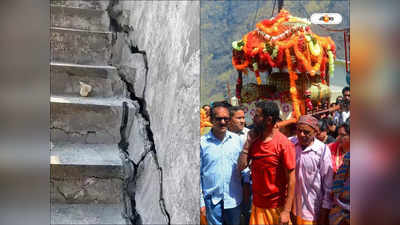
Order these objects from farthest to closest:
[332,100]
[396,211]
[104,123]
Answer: [332,100] → [104,123] → [396,211]

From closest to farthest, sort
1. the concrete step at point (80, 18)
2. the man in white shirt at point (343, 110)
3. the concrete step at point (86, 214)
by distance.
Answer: the concrete step at point (86, 214) → the man in white shirt at point (343, 110) → the concrete step at point (80, 18)

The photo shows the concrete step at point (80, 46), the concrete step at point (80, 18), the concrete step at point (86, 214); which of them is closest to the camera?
the concrete step at point (86, 214)

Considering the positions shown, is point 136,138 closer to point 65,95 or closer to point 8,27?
point 65,95

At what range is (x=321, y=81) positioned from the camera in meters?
1.73

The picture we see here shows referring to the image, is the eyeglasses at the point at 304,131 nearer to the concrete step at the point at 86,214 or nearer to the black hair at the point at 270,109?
the black hair at the point at 270,109

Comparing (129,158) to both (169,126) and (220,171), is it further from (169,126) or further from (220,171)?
(220,171)

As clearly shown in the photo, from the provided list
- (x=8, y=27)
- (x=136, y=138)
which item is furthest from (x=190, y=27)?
(x=8, y=27)

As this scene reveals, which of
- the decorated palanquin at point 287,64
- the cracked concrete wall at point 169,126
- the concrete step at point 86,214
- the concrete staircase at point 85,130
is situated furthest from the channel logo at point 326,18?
the concrete step at point 86,214

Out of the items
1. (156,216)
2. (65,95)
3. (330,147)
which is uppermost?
(65,95)

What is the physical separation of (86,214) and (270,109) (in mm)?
822

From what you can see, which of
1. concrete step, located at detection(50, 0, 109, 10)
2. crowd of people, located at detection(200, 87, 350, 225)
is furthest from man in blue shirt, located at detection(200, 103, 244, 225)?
concrete step, located at detection(50, 0, 109, 10)

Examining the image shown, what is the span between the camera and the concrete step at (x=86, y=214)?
1.35 meters

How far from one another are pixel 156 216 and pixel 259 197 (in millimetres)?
439

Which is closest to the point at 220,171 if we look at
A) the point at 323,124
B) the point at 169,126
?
the point at 169,126
